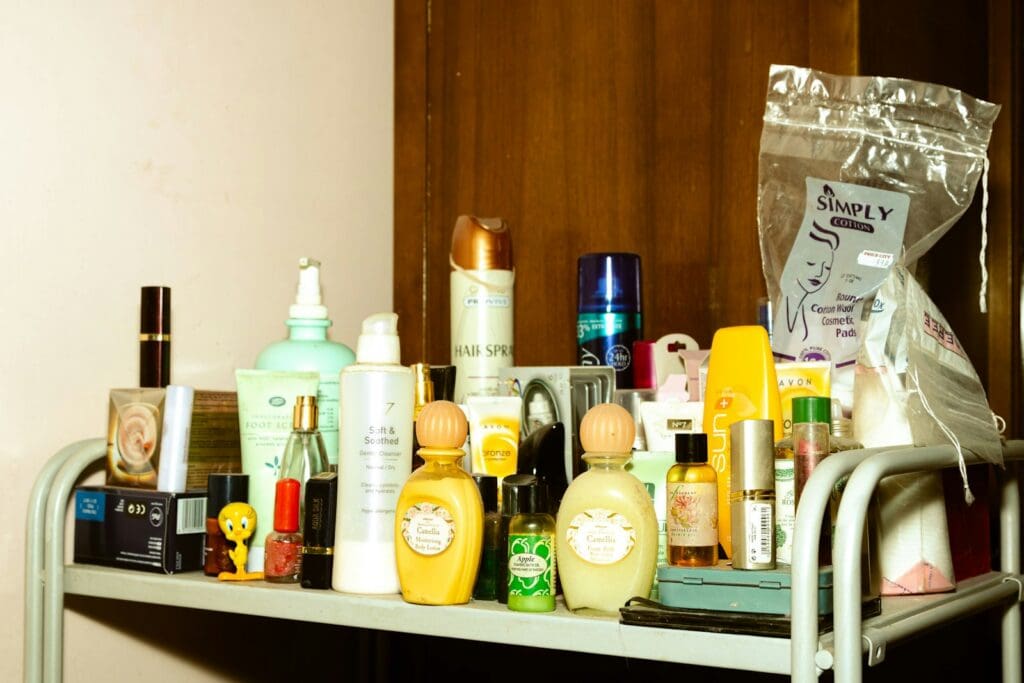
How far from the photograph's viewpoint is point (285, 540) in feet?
2.68

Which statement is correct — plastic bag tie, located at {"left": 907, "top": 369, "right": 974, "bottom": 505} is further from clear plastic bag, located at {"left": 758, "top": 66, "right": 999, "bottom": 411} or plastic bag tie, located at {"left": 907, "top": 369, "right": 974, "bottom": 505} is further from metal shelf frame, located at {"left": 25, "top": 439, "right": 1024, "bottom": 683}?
clear plastic bag, located at {"left": 758, "top": 66, "right": 999, "bottom": 411}

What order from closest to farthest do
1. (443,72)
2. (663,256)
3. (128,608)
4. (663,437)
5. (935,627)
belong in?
(935,627) → (663,437) → (128,608) → (663,256) → (443,72)

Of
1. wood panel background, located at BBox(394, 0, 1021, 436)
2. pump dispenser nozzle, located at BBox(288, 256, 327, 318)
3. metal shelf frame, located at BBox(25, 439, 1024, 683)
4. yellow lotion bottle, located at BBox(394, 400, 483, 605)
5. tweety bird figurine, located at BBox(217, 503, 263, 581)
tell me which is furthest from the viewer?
wood panel background, located at BBox(394, 0, 1021, 436)

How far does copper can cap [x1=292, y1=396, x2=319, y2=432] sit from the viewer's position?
0.84 m

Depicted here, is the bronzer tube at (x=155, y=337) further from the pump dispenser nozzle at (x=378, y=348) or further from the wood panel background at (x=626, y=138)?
the wood panel background at (x=626, y=138)

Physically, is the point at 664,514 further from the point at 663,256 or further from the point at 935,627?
the point at 663,256

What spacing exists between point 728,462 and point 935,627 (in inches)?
6.7

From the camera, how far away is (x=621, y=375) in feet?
3.23

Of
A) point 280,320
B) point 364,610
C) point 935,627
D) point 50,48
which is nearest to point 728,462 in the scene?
point 935,627

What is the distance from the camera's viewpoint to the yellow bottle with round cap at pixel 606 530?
2.27ft

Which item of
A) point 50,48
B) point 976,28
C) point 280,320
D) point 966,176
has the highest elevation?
point 976,28

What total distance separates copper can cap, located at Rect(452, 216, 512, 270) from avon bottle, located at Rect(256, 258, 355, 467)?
0.14 meters

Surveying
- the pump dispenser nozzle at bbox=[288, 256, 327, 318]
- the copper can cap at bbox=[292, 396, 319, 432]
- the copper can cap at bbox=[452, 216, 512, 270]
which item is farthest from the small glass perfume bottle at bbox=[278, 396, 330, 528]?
the copper can cap at bbox=[452, 216, 512, 270]

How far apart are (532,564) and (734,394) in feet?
0.65
